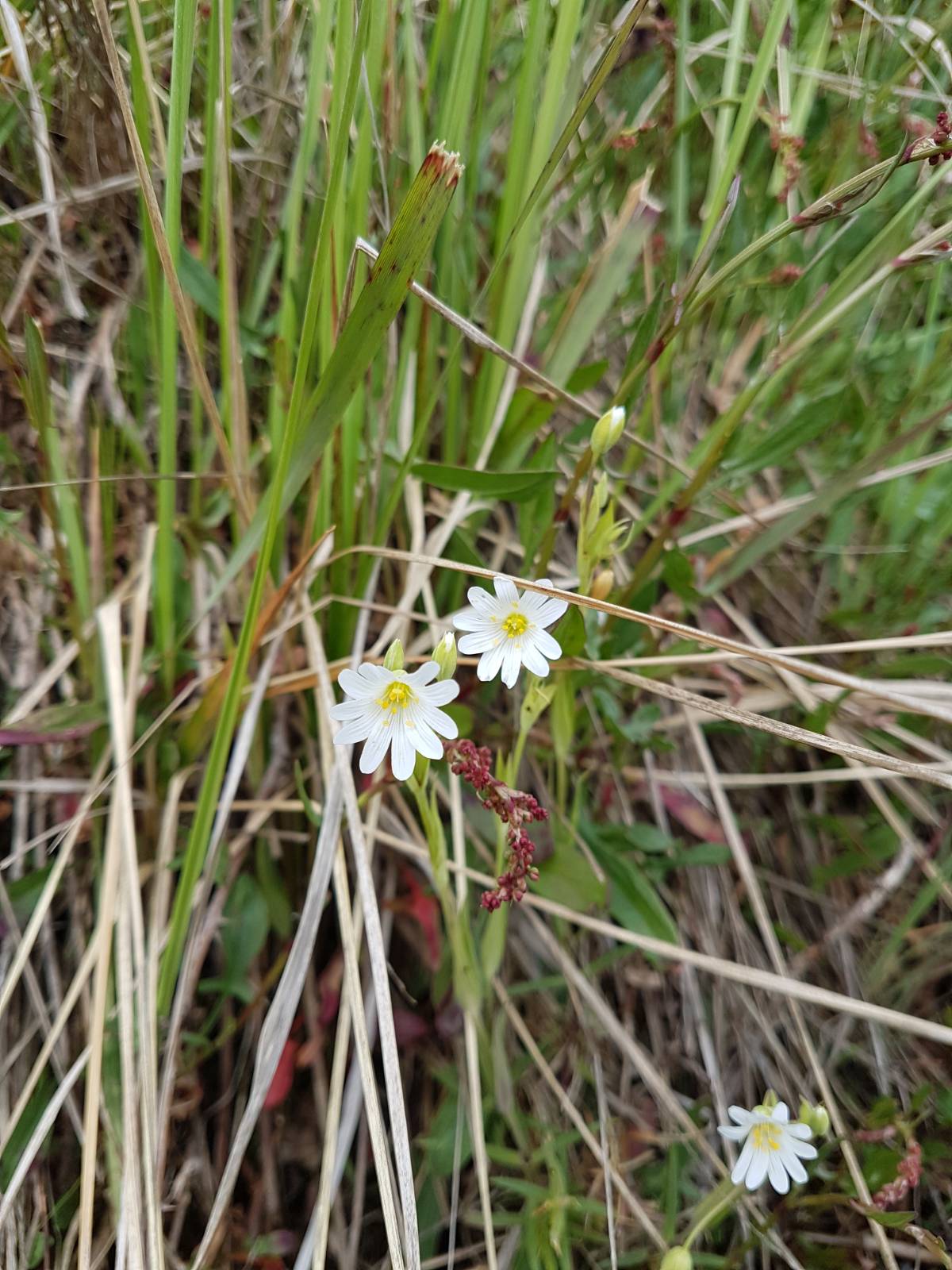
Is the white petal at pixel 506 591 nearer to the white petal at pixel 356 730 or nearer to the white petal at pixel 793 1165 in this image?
the white petal at pixel 356 730

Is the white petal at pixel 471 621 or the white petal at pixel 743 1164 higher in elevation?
the white petal at pixel 471 621

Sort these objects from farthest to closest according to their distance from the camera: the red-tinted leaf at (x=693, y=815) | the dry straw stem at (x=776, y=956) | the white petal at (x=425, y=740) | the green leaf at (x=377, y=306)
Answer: the red-tinted leaf at (x=693, y=815), the dry straw stem at (x=776, y=956), the white petal at (x=425, y=740), the green leaf at (x=377, y=306)

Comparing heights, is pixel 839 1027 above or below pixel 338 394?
below

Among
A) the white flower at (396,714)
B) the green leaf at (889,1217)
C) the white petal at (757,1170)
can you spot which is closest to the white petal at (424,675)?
the white flower at (396,714)

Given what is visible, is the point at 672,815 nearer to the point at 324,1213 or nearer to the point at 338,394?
the point at 324,1213

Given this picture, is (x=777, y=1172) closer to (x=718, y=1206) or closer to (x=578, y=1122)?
(x=718, y=1206)

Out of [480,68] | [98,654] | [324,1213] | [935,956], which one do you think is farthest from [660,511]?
[324,1213]

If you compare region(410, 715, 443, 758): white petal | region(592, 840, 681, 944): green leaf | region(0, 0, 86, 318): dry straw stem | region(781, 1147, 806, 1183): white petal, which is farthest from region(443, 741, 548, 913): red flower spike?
region(0, 0, 86, 318): dry straw stem
